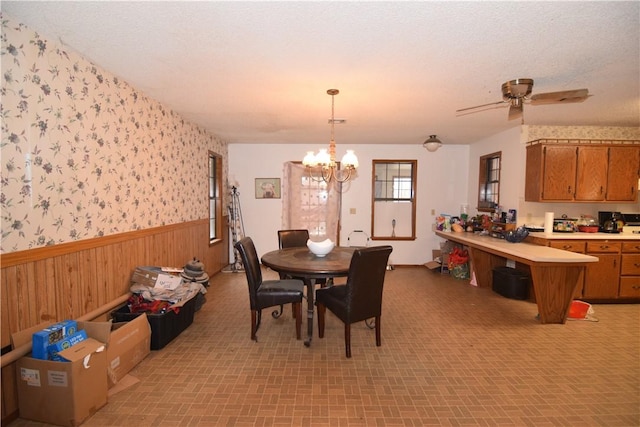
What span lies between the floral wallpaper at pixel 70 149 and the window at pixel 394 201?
3.96m

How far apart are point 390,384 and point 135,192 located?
288 centimetres

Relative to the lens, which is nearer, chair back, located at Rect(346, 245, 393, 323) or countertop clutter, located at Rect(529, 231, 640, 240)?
chair back, located at Rect(346, 245, 393, 323)

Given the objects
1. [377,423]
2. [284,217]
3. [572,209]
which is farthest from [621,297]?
[284,217]

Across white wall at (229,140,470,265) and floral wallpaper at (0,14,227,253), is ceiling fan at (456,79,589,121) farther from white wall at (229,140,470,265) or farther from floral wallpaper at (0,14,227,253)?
floral wallpaper at (0,14,227,253)

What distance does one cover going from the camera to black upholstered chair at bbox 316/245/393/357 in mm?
2502

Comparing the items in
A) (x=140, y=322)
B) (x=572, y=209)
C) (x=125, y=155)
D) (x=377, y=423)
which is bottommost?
(x=377, y=423)

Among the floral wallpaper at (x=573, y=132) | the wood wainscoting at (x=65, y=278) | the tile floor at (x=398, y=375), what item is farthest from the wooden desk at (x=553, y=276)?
the wood wainscoting at (x=65, y=278)

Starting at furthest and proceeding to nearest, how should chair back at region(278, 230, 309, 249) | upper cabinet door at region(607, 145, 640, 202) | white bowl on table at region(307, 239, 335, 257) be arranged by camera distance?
upper cabinet door at region(607, 145, 640, 202) < chair back at region(278, 230, 309, 249) < white bowl on table at region(307, 239, 335, 257)

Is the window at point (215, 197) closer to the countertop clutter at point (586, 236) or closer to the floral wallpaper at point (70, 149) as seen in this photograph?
the floral wallpaper at point (70, 149)

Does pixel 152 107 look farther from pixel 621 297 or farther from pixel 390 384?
pixel 621 297

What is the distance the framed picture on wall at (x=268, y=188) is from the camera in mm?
5938

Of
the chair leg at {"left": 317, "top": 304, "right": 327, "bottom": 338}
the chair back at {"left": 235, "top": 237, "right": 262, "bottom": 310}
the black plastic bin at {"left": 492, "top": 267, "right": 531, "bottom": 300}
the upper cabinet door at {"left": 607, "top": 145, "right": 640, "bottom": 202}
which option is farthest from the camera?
the upper cabinet door at {"left": 607, "top": 145, "right": 640, "bottom": 202}

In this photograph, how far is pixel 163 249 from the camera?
3582 millimetres

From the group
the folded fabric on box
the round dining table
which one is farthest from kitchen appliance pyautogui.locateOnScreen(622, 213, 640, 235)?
the folded fabric on box
